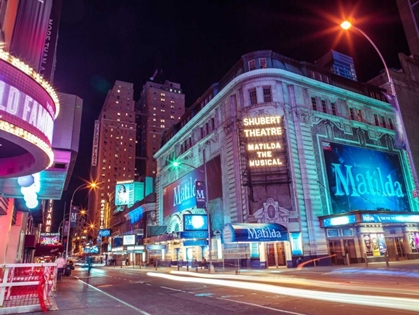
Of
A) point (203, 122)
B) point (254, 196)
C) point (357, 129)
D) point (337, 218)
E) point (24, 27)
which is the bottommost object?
point (337, 218)

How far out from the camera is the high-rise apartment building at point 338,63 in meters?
95.7

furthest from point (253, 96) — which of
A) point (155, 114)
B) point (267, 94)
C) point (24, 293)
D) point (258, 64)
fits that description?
point (155, 114)

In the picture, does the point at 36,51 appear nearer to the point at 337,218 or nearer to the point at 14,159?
the point at 14,159

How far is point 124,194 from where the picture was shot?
7825 cm

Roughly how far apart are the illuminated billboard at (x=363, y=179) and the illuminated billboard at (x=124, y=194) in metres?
53.9

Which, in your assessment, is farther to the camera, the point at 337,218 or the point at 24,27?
the point at 337,218

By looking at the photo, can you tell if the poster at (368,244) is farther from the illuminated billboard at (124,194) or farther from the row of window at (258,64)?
the illuminated billboard at (124,194)

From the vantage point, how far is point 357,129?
40969mm

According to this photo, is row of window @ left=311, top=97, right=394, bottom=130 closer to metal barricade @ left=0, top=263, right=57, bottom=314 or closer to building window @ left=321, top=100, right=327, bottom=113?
building window @ left=321, top=100, right=327, bottom=113

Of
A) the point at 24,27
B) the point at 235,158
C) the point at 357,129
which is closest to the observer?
the point at 24,27

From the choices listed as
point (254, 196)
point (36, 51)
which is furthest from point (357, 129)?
point (36, 51)

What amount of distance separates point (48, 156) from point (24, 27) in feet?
20.3

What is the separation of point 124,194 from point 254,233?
55500mm

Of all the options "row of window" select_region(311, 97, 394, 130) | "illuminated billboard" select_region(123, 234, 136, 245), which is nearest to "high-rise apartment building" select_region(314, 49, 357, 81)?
"row of window" select_region(311, 97, 394, 130)
